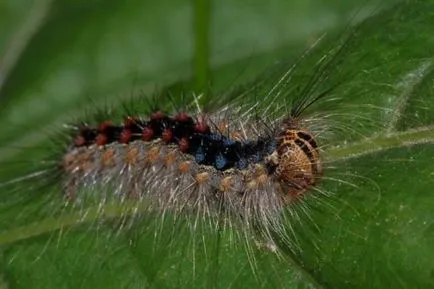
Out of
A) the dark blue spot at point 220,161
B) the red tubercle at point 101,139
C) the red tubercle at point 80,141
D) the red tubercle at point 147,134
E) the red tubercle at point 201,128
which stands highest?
the red tubercle at point 80,141

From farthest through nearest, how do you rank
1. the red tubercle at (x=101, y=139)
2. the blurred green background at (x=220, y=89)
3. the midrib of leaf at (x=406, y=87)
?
the red tubercle at (x=101, y=139) < the midrib of leaf at (x=406, y=87) < the blurred green background at (x=220, y=89)

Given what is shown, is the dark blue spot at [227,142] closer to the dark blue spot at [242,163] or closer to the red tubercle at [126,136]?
the dark blue spot at [242,163]

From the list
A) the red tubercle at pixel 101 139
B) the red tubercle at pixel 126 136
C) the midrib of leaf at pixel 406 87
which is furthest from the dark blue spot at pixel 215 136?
the midrib of leaf at pixel 406 87

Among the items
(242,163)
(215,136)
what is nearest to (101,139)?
(215,136)

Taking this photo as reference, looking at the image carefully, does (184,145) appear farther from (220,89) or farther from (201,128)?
(220,89)

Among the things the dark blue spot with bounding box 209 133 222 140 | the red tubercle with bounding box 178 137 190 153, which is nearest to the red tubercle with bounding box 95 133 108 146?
the red tubercle with bounding box 178 137 190 153

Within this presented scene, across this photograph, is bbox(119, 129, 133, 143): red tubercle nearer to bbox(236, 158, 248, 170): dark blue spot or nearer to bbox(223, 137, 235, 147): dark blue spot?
bbox(223, 137, 235, 147): dark blue spot

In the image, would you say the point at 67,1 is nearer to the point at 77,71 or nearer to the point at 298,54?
the point at 77,71
